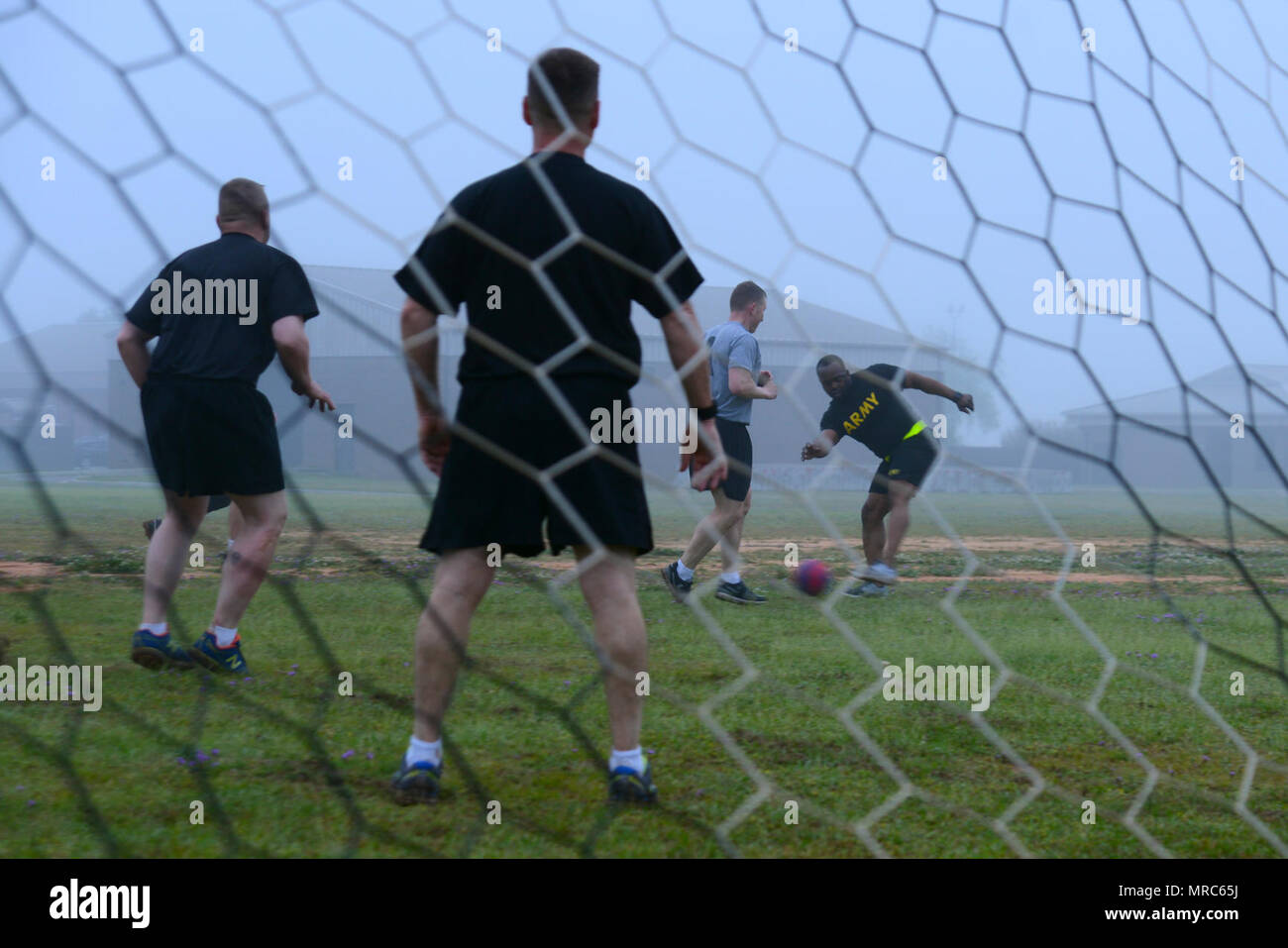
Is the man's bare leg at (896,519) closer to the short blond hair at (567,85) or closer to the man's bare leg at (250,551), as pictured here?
the man's bare leg at (250,551)

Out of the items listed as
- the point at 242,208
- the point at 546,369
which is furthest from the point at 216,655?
the point at 546,369

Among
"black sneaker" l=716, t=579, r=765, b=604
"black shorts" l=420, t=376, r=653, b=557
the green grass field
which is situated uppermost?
"black shorts" l=420, t=376, r=653, b=557

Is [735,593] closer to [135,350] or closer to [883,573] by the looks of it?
[883,573]

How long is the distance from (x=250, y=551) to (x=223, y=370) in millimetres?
419

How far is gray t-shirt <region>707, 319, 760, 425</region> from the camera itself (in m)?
4.17

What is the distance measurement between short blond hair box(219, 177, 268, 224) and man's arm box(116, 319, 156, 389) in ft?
1.05

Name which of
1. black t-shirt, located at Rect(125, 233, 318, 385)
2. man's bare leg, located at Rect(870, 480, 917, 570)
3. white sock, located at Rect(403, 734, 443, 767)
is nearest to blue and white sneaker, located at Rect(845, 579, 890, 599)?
man's bare leg, located at Rect(870, 480, 917, 570)

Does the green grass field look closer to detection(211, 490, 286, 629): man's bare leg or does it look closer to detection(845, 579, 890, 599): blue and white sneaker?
detection(211, 490, 286, 629): man's bare leg

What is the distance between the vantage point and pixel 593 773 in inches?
80.8

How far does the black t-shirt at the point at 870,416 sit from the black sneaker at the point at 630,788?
3.05 meters

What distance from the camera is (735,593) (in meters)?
4.39

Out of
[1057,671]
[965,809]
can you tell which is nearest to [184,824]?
[965,809]
